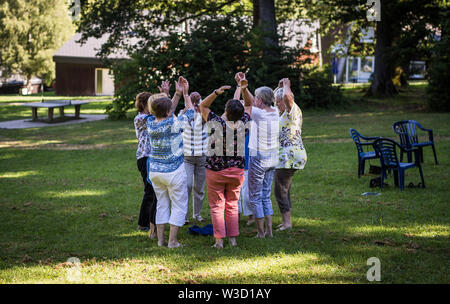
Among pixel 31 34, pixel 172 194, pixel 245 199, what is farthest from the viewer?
pixel 31 34

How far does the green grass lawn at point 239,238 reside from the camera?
5266mm

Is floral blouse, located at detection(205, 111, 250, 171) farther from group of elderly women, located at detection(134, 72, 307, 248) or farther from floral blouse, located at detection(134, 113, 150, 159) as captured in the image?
floral blouse, located at detection(134, 113, 150, 159)

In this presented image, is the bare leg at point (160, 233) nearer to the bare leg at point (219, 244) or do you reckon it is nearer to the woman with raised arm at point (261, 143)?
the bare leg at point (219, 244)

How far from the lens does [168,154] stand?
596 centimetres

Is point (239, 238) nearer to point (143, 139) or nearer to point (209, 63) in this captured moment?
point (143, 139)

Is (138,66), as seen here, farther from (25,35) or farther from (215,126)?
(25,35)

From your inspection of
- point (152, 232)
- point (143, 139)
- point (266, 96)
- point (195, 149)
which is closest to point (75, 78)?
point (195, 149)

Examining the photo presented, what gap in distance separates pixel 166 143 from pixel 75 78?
36.9m

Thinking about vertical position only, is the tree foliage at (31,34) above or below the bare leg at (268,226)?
above

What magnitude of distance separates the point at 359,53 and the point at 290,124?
99.6ft

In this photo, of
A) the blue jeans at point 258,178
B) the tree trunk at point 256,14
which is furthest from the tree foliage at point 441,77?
the blue jeans at point 258,178

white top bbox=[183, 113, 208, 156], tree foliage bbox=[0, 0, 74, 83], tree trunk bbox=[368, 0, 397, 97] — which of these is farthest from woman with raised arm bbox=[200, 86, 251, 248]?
tree foliage bbox=[0, 0, 74, 83]

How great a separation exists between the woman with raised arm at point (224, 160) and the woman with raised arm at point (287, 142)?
722mm

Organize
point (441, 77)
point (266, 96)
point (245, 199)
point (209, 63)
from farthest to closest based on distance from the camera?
point (209, 63) → point (441, 77) → point (245, 199) → point (266, 96)
